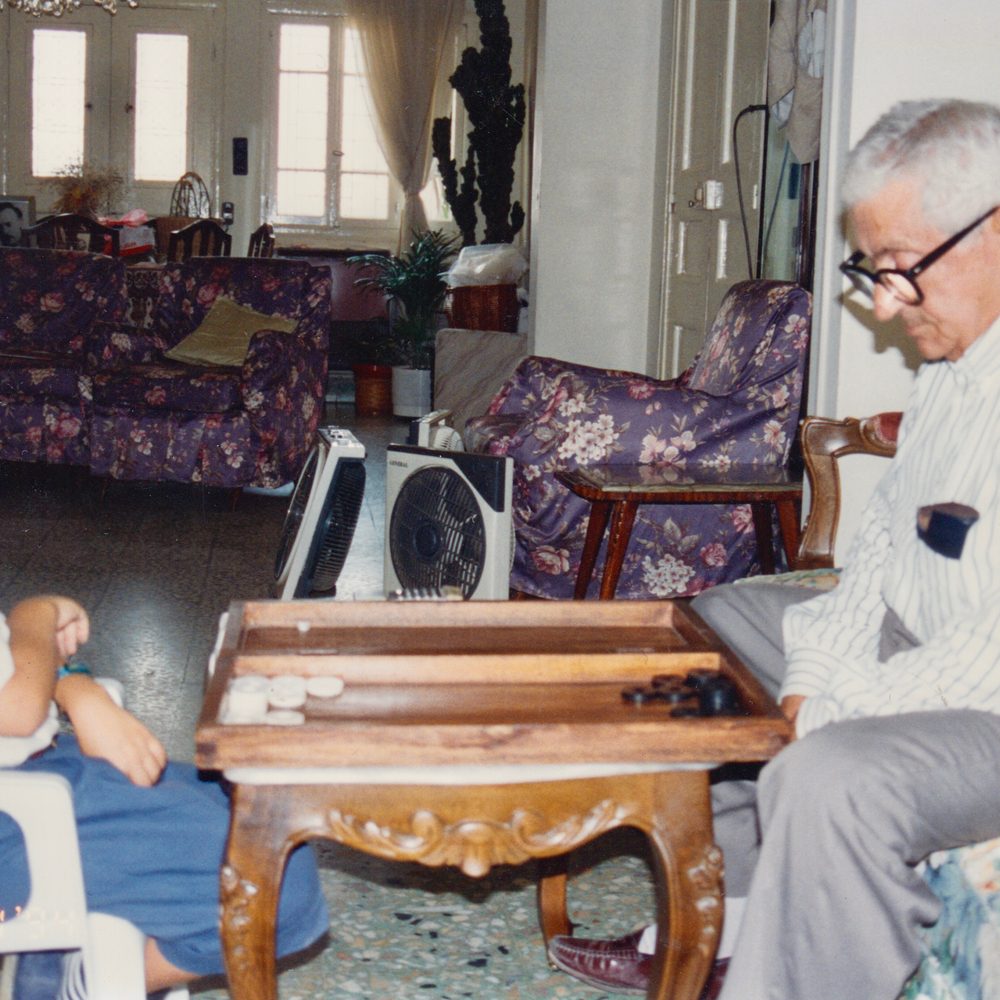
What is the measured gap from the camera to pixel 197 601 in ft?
12.3

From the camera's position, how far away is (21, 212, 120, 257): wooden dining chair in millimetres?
7902

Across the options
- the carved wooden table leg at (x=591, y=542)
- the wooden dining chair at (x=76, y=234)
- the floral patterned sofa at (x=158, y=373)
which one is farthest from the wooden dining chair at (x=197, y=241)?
the carved wooden table leg at (x=591, y=542)

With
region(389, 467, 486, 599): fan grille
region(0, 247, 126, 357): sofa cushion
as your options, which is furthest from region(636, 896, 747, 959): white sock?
region(0, 247, 126, 357): sofa cushion

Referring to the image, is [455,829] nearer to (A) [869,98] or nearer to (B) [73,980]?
(B) [73,980]

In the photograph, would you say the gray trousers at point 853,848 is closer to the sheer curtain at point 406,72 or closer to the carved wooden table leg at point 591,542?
the carved wooden table leg at point 591,542

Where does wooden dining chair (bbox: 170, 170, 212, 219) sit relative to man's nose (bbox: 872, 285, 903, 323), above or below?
above

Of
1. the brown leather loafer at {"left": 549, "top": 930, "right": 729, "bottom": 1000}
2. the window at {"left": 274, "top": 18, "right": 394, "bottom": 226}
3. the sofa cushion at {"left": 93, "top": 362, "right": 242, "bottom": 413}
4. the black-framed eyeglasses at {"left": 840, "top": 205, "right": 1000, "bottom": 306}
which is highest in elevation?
the window at {"left": 274, "top": 18, "right": 394, "bottom": 226}

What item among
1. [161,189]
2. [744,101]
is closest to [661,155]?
[744,101]

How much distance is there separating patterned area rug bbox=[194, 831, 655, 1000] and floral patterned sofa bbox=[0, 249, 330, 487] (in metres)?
3.11

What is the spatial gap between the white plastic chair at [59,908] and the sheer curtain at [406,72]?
911 cm

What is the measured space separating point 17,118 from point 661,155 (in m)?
6.42

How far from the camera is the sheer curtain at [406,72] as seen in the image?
10000mm

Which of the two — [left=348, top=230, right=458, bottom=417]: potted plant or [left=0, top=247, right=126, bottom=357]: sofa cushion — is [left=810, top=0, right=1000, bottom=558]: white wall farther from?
[left=348, top=230, right=458, bottom=417]: potted plant

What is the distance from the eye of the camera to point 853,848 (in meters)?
1.24
